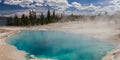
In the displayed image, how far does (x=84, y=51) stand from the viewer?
49219mm

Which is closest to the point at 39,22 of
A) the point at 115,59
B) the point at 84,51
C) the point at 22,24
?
the point at 22,24

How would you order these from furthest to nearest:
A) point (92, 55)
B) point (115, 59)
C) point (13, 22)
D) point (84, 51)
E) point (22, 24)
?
1. point (13, 22)
2. point (22, 24)
3. point (84, 51)
4. point (92, 55)
5. point (115, 59)

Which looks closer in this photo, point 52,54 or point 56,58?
point 56,58

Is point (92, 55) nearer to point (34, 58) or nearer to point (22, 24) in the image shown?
point (34, 58)

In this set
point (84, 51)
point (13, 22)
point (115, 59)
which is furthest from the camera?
point (13, 22)

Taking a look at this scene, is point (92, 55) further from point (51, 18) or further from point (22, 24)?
point (51, 18)

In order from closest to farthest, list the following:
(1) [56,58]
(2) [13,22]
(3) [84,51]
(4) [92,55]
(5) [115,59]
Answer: (5) [115,59] → (1) [56,58] → (4) [92,55] → (3) [84,51] → (2) [13,22]

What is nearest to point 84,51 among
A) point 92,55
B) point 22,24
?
point 92,55

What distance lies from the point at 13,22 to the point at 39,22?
18.7 metres

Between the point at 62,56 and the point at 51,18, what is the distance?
111969mm

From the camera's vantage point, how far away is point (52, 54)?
45.8m

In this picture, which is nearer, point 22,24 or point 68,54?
point 68,54

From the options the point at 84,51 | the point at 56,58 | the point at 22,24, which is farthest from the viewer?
the point at 22,24

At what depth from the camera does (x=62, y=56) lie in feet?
143
